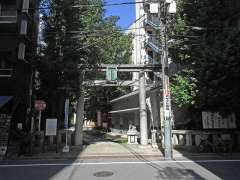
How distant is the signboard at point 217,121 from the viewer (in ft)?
64.2

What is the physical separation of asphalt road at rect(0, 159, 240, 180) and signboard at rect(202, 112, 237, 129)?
5129 millimetres

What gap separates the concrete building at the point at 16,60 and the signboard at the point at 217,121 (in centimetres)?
1226

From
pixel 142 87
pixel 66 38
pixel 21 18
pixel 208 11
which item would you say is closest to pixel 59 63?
pixel 66 38

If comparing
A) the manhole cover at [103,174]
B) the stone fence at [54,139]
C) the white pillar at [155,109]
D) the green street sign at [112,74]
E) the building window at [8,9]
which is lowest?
the manhole cover at [103,174]

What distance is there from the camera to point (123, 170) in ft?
41.0

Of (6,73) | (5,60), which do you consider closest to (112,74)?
(6,73)

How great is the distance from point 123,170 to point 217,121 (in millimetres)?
→ 9319

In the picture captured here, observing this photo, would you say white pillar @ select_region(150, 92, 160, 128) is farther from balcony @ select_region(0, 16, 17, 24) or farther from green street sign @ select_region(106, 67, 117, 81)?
balcony @ select_region(0, 16, 17, 24)

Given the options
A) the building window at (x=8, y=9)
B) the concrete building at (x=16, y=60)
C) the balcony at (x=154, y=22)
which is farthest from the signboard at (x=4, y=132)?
the balcony at (x=154, y=22)

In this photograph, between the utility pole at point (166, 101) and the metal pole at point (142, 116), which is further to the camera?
the metal pole at point (142, 116)

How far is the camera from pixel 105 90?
4391 centimetres

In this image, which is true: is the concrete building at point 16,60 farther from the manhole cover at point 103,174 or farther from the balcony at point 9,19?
the manhole cover at point 103,174

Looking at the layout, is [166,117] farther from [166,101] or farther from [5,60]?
[5,60]

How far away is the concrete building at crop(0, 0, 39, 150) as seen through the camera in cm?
2245
